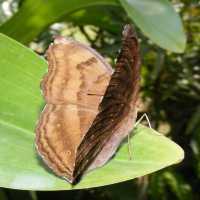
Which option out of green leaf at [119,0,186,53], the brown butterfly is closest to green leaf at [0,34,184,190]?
the brown butterfly

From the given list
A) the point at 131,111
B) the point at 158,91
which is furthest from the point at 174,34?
the point at 158,91

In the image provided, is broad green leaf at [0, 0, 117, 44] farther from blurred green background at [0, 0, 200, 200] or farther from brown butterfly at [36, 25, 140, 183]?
brown butterfly at [36, 25, 140, 183]

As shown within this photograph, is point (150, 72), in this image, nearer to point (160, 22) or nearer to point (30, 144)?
point (160, 22)

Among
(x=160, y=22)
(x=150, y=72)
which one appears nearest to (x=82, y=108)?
(x=160, y=22)

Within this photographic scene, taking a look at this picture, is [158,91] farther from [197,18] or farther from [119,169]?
[119,169]

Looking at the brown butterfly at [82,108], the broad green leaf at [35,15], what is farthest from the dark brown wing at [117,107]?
the broad green leaf at [35,15]

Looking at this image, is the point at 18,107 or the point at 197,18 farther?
the point at 197,18

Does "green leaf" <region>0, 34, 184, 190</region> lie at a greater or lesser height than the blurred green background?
greater
